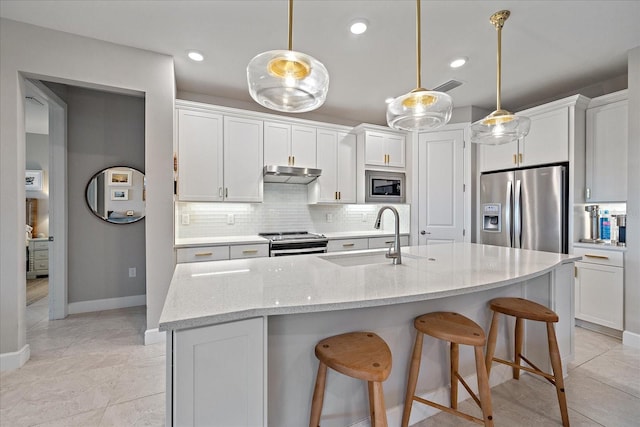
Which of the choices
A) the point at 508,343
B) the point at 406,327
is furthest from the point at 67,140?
the point at 508,343

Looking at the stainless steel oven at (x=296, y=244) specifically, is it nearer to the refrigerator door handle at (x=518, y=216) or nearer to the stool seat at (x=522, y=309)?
the stool seat at (x=522, y=309)

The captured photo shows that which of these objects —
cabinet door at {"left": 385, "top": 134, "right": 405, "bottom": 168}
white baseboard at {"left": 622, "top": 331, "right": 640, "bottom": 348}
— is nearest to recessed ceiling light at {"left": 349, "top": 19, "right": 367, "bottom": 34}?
cabinet door at {"left": 385, "top": 134, "right": 405, "bottom": 168}

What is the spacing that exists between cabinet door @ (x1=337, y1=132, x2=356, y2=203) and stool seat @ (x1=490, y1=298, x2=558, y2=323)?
2446mm

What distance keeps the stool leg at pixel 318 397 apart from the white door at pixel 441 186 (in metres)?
3.24

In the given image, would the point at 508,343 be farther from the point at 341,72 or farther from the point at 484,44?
the point at 341,72

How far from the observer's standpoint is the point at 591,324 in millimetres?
2963

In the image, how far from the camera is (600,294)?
111 inches

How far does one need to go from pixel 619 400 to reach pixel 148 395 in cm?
317

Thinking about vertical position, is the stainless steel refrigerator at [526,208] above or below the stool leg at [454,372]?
above

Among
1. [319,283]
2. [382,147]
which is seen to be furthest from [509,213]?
[319,283]

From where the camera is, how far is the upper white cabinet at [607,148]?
2834 mm

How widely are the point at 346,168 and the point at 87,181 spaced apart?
3.28 metres

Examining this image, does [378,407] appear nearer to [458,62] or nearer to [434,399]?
[434,399]

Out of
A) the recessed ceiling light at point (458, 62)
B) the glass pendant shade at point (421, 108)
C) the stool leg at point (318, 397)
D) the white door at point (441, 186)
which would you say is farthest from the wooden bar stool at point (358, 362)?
the white door at point (441, 186)
